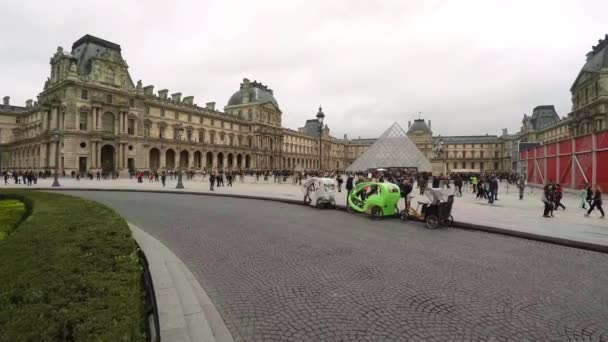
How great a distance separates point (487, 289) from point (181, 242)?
6.30m

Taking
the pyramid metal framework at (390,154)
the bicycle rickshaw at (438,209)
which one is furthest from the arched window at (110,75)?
the bicycle rickshaw at (438,209)

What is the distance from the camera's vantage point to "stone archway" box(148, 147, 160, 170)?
55.8 metres

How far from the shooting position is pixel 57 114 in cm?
4550

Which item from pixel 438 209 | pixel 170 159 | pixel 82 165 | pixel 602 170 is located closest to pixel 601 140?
pixel 602 170

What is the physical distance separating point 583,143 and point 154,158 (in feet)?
188

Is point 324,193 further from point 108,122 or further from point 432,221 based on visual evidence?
point 108,122

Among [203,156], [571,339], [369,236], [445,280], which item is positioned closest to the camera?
[571,339]

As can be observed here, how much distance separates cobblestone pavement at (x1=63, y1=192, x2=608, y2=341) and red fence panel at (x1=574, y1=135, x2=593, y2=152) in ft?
65.3

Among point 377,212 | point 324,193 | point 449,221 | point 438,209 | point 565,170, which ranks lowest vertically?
point 449,221

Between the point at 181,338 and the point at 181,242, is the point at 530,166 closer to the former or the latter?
the point at 181,242

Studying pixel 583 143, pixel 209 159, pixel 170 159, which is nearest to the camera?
pixel 583 143

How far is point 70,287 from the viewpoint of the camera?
310 centimetres

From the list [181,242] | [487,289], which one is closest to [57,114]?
[181,242]

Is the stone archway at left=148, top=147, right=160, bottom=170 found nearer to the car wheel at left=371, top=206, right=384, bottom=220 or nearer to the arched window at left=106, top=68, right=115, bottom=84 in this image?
the arched window at left=106, top=68, right=115, bottom=84
